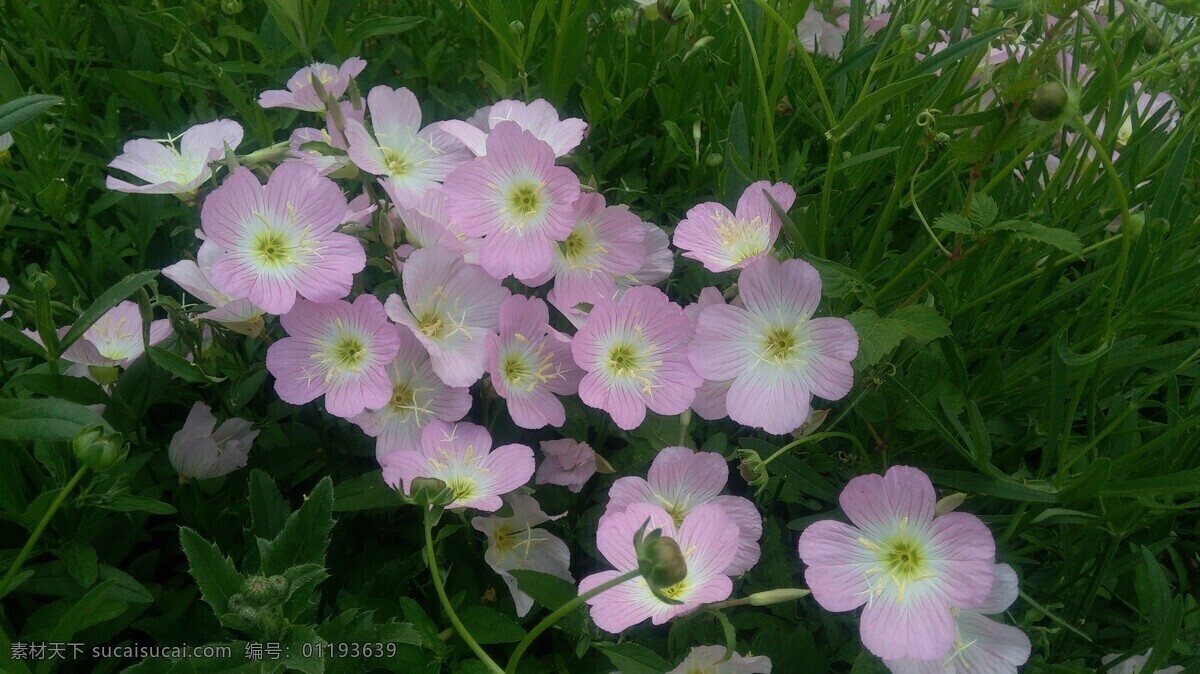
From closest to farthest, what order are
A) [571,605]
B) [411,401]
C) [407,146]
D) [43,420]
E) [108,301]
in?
1. [571,605]
2. [43,420]
3. [108,301]
4. [411,401]
5. [407,146]

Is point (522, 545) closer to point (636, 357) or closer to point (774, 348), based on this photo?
point (636, 357)

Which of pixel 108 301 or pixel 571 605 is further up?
pixel 108 301

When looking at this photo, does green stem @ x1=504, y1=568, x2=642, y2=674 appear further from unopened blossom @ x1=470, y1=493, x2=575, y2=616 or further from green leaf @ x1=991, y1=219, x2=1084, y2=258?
green leaf @ x1=991, y1=219, x2=1084, y2=258

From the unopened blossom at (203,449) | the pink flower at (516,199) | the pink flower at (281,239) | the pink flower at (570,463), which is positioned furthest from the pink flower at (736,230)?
the unopened blossom at (203,449)

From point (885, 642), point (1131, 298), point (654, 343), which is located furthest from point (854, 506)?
point (1131, 298)

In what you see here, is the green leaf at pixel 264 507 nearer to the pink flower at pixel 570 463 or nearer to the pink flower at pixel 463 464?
the pink flower at pixel 463 464

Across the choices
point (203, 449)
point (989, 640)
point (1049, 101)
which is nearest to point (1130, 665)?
point (989, 640)
